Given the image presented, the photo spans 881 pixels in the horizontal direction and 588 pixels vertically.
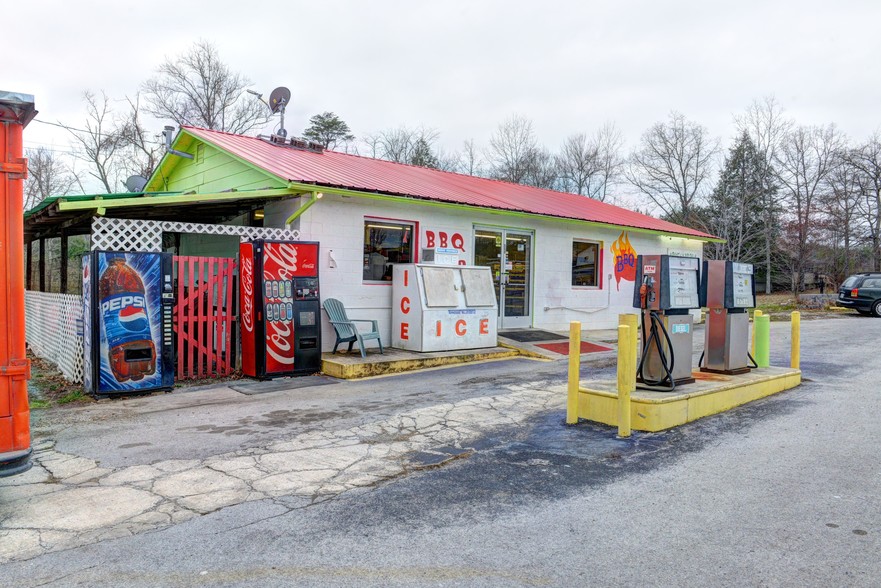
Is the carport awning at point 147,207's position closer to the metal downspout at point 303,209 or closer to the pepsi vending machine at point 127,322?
the metal downspout at point 303,209

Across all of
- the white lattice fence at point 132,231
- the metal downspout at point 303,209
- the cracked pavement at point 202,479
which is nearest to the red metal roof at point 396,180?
the metal downspout at point 303,209

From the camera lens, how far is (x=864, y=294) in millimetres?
20250

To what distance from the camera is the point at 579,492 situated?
4.32 metres

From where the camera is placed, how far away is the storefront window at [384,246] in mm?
10688

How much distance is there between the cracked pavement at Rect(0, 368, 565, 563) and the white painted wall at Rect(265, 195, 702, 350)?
171 inches

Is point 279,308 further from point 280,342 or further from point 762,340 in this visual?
point 762,340

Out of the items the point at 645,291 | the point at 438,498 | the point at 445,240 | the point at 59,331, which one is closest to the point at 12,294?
the point at 438,498

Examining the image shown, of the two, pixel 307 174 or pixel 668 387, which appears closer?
pixel 668 387

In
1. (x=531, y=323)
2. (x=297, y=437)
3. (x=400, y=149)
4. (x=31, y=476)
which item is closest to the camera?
(x=31, y=476)

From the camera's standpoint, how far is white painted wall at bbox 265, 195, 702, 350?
10.0 meters

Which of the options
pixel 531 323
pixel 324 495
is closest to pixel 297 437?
pixel 324 495

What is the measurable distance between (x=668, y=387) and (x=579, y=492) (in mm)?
2600

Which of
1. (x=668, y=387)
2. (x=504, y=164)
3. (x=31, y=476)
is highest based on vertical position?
(x=504, y=164)

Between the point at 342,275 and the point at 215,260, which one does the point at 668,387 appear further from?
the point at 215,260
